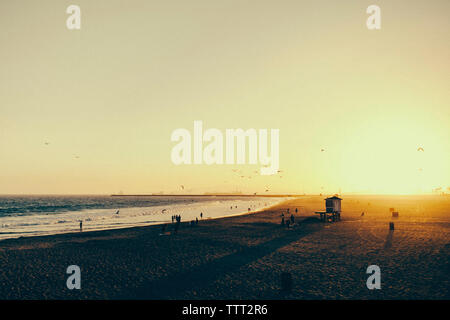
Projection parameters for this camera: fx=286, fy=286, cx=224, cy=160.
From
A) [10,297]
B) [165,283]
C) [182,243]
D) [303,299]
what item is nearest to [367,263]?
[303,299]

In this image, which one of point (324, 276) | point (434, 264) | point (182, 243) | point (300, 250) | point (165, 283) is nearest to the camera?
point (165, 283)

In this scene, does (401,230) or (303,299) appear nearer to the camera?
(303,299)

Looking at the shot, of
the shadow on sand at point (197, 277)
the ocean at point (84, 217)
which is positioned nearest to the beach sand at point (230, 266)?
the shadow on sand at point (197, 277)

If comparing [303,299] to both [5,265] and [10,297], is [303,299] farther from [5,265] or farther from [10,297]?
[5,265]

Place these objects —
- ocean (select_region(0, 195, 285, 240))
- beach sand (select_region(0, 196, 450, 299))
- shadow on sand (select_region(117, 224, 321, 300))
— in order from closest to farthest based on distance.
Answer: shadow on sand (select_region(117, 224, 321, 300))
beach sand (select_region(0, 196, 450, 299))
ocean (select_region(0, 195, 285, 240))

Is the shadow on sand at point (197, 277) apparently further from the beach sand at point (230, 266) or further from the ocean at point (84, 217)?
the ocean at point (84, 217)

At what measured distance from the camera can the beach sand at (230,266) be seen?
12609 mm

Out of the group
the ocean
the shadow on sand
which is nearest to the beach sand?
the shadow on sand

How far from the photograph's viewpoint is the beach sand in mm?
12609

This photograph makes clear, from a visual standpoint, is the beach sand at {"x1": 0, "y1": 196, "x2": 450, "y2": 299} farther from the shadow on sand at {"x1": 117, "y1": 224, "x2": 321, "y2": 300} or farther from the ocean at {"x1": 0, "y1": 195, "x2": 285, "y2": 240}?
the ocean at {"x1": 0, "y1": 195, "x2": 285, "y2": 240}

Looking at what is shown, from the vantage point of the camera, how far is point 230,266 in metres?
16.7

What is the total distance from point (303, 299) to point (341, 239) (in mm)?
15024

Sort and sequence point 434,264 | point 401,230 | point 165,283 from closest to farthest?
point 165,283 < point 434,264 < point 401,230
